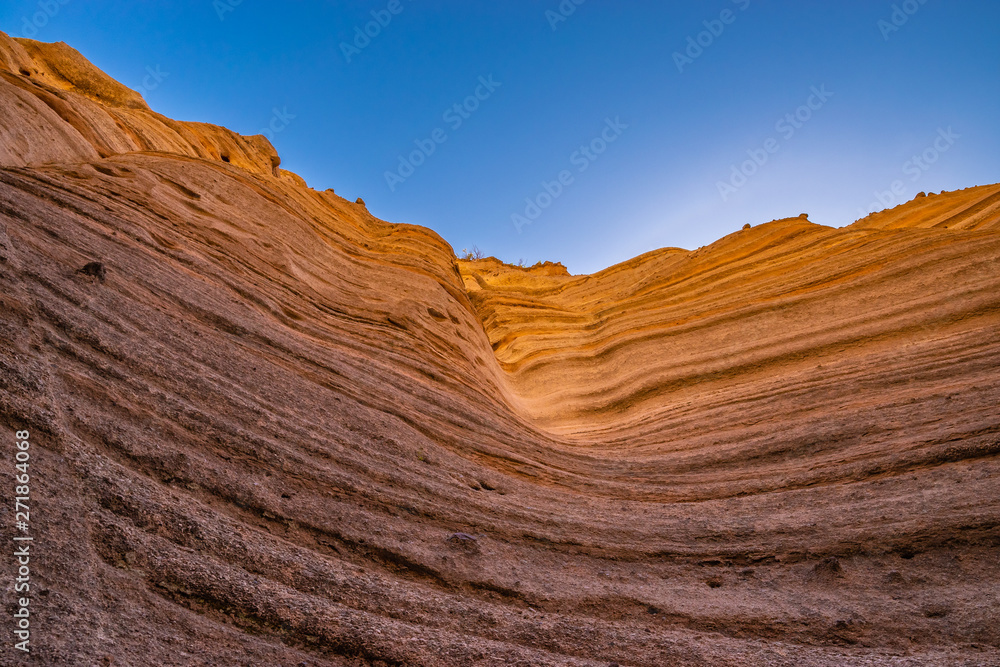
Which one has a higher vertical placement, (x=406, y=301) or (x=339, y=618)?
(x=406, y=301)

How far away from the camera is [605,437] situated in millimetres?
10609

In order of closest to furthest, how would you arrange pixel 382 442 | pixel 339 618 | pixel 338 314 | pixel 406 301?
pixel 339 618
pixel 382 442
pixel 338 314
pixel 406 301

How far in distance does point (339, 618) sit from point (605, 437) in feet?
24.5

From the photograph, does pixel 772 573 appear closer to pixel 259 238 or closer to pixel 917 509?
pixel 917 509

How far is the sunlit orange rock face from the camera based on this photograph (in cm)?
372

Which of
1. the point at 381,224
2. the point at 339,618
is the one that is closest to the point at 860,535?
the point at 339,618

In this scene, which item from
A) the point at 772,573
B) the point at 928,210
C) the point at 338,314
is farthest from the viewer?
the point at 928,210

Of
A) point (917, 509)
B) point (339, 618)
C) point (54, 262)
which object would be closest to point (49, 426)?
point (339, 618)

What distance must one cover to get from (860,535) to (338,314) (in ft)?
26.4

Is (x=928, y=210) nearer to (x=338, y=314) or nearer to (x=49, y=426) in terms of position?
(x=338, y=314)

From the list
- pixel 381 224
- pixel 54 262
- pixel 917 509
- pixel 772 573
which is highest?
pixel 381 224

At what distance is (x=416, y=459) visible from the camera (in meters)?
6.58

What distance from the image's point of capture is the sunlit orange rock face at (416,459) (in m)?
3.72

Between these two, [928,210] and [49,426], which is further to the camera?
[928,210]
